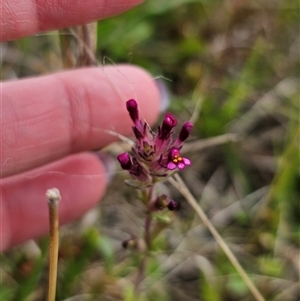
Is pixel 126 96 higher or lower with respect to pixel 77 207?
higher

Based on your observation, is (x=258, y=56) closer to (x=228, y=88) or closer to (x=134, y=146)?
(x=228, y=88)

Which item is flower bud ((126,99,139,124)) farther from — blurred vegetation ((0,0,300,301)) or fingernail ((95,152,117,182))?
fingernail ((95,152,117,182))

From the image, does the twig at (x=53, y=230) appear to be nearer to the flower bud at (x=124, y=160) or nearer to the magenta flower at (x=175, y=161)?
the flower bud at (x=124, y=160)

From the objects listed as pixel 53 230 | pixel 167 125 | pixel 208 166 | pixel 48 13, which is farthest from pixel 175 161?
pixel 208 166

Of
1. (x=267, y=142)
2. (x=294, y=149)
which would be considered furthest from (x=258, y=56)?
(x=294, y=149)

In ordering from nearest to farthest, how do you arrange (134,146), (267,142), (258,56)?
(134,146) → (267,142) → (258,56)

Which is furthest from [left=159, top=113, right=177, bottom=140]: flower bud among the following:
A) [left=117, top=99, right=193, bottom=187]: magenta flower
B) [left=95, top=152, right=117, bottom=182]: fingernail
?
[left=95, top=152, right=117, bottom=182]: fingernail

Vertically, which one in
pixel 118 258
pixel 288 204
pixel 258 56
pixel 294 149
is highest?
pixel 258 56
